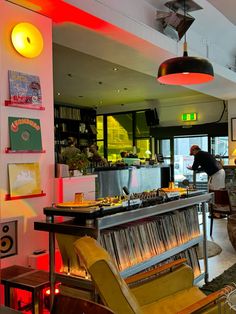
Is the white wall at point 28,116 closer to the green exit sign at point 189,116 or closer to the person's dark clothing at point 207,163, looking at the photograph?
the person's dark clothing at point 207,163

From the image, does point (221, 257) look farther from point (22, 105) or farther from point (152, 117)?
point (152, 117)

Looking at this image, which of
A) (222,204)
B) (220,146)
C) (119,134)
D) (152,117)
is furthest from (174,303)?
(119,134)

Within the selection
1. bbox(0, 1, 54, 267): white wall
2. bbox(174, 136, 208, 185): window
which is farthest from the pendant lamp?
bbox(174, 136, 208, 185): window

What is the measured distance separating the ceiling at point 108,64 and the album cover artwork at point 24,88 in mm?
607

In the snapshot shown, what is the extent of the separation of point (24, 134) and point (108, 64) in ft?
12.4

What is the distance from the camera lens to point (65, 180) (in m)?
3.36

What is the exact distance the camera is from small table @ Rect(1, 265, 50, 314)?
2.55m

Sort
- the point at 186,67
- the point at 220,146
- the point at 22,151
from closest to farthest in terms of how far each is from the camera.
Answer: the point at 22,151
the point at 186,67
the point at 220,146

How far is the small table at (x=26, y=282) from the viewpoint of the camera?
2.55m

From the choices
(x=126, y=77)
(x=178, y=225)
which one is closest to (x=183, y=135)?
(x=126, y=77)

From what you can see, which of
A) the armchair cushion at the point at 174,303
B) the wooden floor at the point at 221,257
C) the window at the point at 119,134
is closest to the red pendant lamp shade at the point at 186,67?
the armchair cushion at the point at 174,303

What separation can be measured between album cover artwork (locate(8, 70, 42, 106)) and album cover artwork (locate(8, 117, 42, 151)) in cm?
16

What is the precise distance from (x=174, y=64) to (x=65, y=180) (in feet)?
4.84

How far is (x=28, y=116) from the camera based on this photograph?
3156mm
